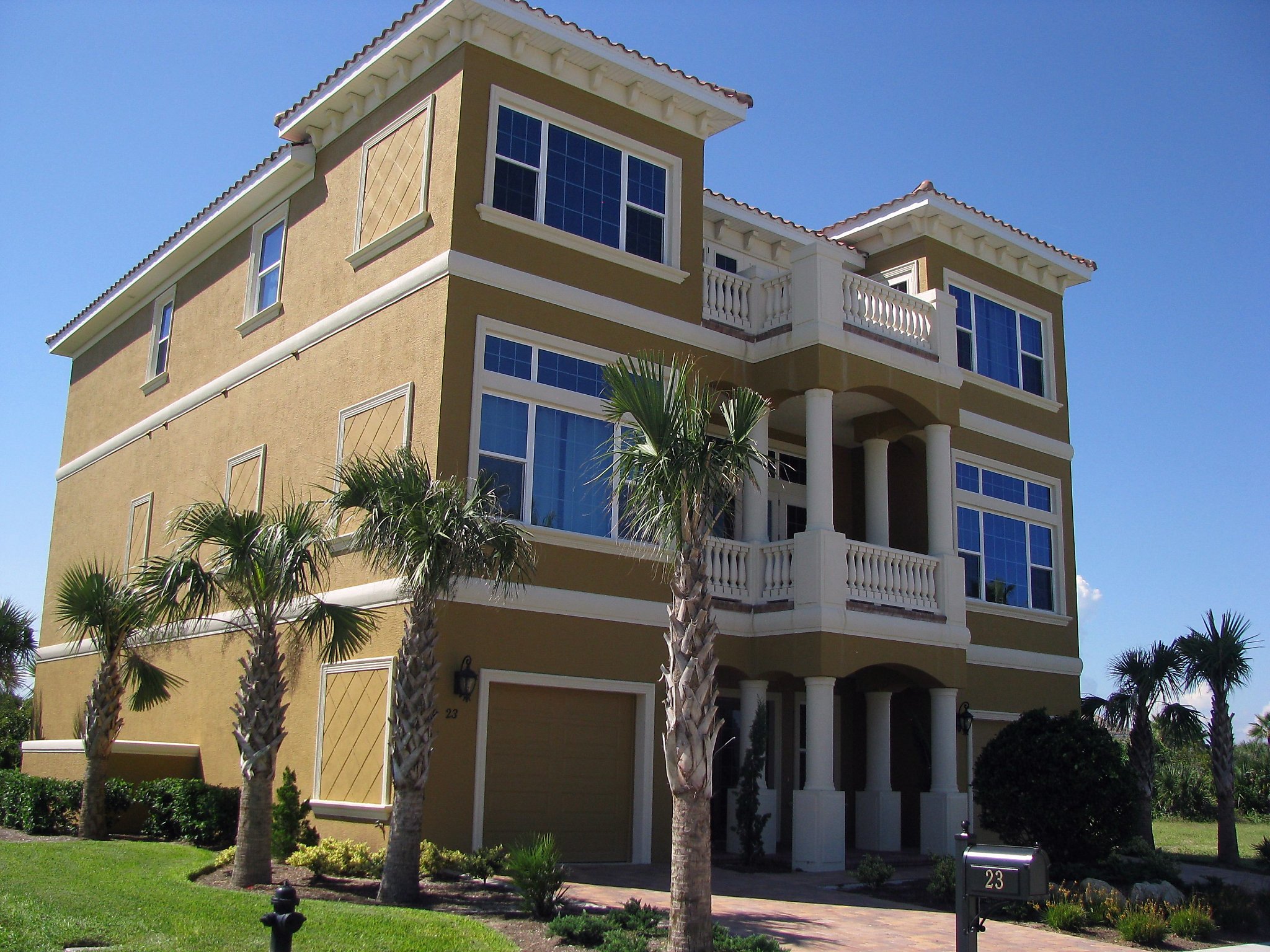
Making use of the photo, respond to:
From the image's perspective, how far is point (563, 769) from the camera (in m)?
16.0

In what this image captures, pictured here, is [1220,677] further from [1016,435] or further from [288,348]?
[288,348]

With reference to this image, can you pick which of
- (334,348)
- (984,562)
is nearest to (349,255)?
(334,348)

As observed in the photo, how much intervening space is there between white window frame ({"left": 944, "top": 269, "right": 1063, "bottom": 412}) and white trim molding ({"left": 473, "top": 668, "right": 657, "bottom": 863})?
29.6 ft

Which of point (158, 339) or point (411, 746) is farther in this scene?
point (158, 339)

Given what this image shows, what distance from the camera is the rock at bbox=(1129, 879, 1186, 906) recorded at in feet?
45.1

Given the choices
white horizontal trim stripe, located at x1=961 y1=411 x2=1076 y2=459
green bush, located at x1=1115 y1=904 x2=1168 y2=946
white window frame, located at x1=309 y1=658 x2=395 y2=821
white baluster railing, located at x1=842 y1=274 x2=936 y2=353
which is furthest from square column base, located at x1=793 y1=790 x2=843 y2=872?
white horizontal trim stripe, located at x1=961 y1=411 x2=1076 y2=459

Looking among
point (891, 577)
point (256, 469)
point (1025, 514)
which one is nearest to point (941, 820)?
point (891, 577)

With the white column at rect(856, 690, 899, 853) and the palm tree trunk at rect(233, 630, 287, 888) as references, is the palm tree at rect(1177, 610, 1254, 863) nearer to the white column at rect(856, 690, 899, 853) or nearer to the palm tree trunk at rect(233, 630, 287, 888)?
the white column at rect(856, 690, 899, 853)

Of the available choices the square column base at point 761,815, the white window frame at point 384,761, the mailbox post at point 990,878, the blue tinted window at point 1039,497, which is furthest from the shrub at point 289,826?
the blue tinted window at point 1039,497

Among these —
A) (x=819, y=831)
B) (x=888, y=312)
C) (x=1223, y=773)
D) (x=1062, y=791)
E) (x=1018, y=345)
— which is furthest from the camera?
(x=1018, y=345)

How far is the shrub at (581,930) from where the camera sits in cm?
1054

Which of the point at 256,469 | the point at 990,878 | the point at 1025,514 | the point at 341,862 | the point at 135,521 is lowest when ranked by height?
the point at 341,862

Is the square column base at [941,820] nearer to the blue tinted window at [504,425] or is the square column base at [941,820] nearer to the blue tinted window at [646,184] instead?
the blue tinted window at [504,425]

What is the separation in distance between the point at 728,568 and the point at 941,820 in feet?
16.7
